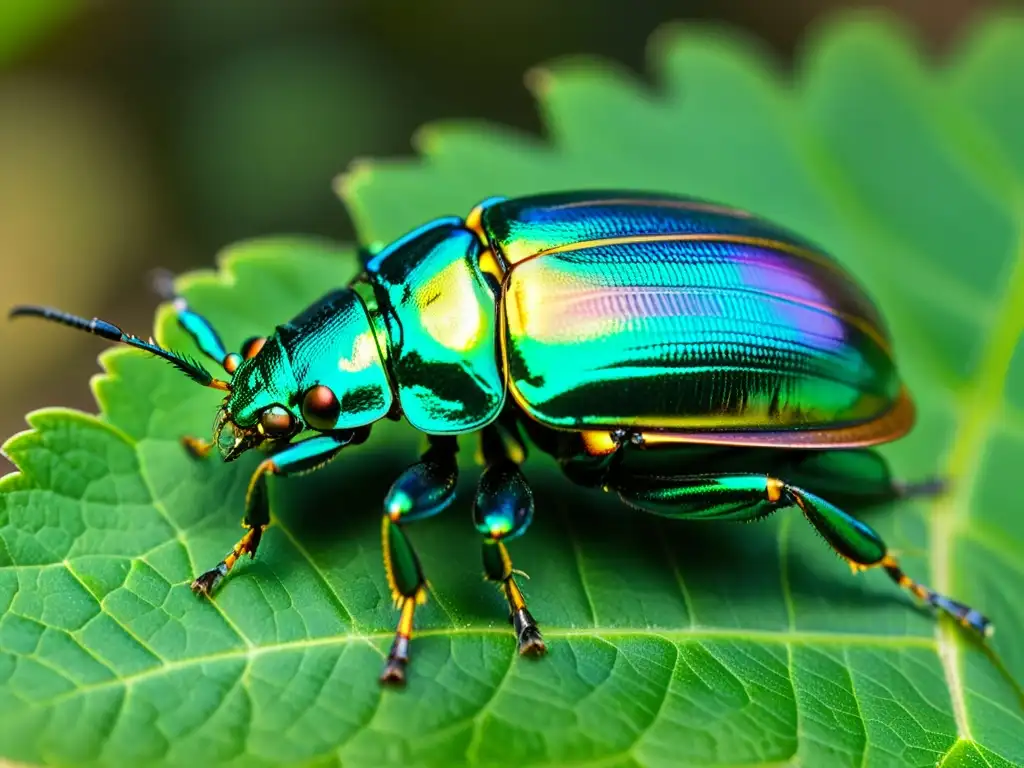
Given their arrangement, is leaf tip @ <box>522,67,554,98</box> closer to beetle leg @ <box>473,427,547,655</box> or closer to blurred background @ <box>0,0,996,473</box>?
beetle leg @ <box>473,427,547,655</box>

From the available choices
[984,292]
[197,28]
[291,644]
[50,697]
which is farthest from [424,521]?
[197,28]

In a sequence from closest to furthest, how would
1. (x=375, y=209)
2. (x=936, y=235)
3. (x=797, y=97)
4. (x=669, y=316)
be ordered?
(x=669, y=316)
(x=375, y=209)
(x=936, y=235)
(x=797, y=97)

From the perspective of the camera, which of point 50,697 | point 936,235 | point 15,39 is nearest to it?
point 50,697

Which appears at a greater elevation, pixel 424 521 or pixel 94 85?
pixel 94 85

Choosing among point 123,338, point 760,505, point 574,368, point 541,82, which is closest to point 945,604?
point 760,505

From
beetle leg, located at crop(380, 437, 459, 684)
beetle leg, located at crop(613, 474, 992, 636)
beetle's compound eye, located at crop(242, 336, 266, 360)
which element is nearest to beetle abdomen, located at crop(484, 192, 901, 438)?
beetle leg, located at crop(613, 474, 992, 636)

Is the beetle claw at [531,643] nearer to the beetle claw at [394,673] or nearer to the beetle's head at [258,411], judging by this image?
the beetle claw at [394,673]

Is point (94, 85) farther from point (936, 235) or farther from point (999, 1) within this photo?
point (999, 1)

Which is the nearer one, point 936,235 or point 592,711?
point 592,711

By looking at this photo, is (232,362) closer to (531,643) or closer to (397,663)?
(397,663)
